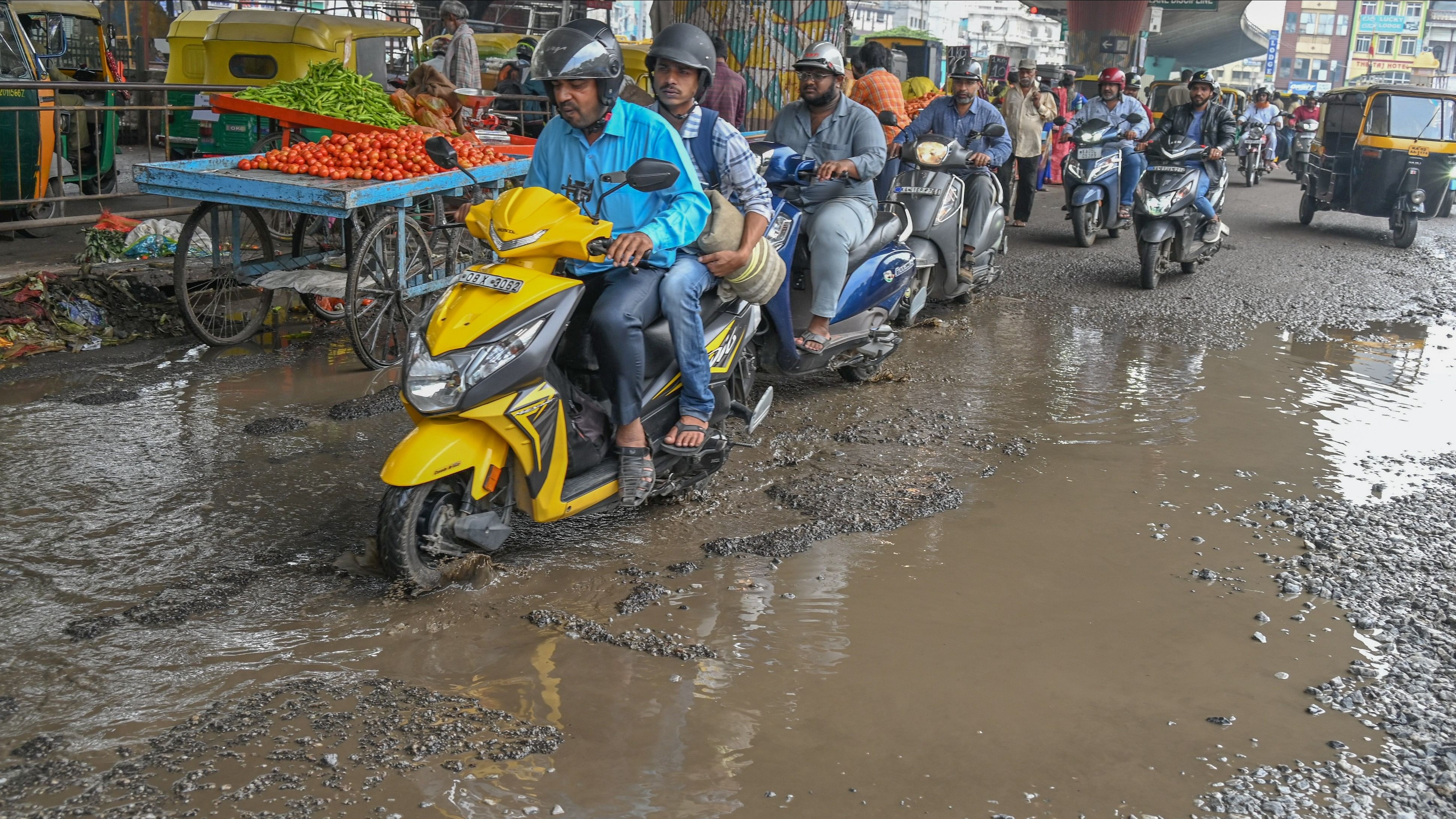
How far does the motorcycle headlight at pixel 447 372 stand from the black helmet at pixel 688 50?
169 cm

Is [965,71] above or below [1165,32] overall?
below

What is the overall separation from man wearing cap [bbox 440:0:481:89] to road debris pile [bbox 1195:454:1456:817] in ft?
31.4

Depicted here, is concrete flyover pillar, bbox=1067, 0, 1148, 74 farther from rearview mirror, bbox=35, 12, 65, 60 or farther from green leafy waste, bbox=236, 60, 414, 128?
green leafy waste, bbox=236, 60, 414, 128

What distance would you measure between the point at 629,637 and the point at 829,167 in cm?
347

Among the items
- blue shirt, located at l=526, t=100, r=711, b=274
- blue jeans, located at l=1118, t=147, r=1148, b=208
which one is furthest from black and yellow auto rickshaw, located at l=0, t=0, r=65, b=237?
blue jeans, located at l=1118, t=147, r=1148, b=208

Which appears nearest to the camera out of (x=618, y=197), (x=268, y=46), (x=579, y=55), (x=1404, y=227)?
(x=579, y=55)

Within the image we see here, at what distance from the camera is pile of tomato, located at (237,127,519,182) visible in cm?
639

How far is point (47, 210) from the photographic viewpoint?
10.6m

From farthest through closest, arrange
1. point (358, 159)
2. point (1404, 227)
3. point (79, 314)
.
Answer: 1. point (1404, 227)
2. point (79, 314)
3. point (358, 159)

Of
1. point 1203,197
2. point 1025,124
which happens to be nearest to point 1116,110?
point 1025,124

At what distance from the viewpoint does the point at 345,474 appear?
498 cm

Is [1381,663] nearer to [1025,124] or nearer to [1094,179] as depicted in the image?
[1094,179]

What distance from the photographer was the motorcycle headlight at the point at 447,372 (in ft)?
11.8

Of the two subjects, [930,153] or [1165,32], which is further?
[1165,32]
